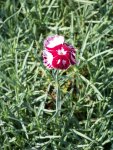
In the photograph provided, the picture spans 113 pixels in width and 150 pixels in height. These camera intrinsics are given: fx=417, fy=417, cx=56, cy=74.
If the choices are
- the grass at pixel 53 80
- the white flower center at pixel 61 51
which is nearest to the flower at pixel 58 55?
the white flower center at pixel 61 51

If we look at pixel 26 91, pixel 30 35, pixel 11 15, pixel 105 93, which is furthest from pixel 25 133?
pixel 11 15

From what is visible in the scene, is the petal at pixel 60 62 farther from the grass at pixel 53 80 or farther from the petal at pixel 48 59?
the grass at pixel 53 80

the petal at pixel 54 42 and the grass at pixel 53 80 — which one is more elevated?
the petal at pixel 54 42

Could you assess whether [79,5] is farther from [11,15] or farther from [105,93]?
[105,93]

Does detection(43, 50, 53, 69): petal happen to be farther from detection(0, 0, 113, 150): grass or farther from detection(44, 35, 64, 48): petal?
detection(0, 0, 113, 150): grass

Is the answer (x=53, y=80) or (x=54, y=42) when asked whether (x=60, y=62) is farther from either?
(x=53, y=80)
